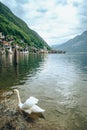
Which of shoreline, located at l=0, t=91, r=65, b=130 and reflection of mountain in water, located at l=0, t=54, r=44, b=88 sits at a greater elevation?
shoreline, located at l=0, t=91, r=65, b=130

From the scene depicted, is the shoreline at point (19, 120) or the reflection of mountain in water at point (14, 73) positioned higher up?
the shoreline at point (19, 120)

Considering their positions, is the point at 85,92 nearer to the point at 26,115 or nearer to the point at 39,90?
the point at 39,90

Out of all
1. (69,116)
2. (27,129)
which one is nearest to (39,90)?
(69,116)

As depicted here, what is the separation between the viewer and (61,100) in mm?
18984

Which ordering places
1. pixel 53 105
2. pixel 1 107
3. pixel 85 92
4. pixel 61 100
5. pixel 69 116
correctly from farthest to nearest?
pixel 85 92 < pixel 61 100 < pixel 53 105 < pixel 69 116 < pixel 1 107

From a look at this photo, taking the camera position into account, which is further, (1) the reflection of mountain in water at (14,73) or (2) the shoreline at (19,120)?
(1) the reflection of mountain in water at (14,73)

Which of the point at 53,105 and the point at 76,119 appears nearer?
the point at 76,119

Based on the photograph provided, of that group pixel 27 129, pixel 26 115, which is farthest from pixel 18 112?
pixel 27 129

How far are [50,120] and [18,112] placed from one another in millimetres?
2219

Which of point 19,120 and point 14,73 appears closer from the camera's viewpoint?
point 19,120

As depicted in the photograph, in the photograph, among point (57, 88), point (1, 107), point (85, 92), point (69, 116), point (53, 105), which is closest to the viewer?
point (1, 107)

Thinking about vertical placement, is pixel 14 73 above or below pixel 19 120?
below

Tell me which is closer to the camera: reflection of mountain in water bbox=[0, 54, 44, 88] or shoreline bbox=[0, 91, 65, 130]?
shoreline bbox=[0, 91, 65, 130]

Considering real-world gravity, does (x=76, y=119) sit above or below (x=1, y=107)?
below
